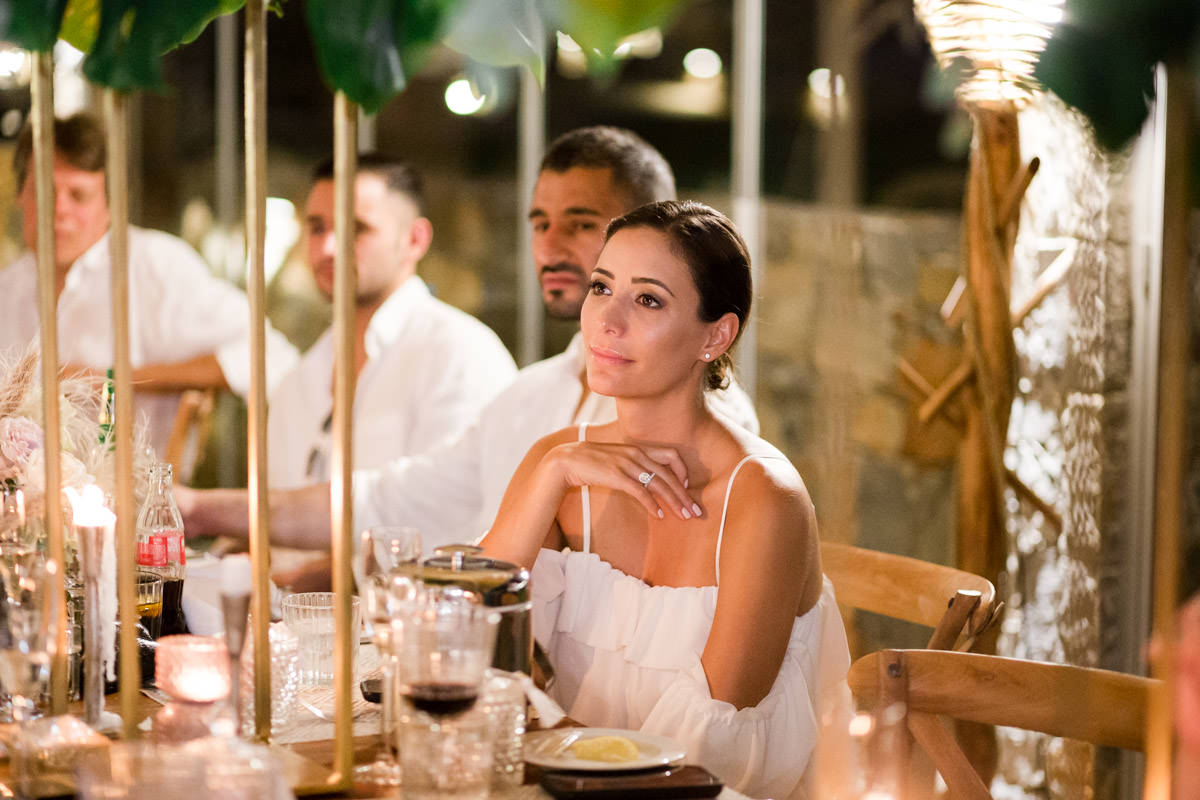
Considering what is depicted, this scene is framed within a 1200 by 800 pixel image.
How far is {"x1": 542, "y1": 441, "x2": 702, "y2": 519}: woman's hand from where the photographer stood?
1.91 m

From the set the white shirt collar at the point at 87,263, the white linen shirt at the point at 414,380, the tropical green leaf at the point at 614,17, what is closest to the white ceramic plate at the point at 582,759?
the tropical green leaf at the point at 614,17

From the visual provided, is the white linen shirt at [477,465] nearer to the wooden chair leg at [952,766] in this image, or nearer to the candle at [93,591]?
the wooden chair leg at [952,766]

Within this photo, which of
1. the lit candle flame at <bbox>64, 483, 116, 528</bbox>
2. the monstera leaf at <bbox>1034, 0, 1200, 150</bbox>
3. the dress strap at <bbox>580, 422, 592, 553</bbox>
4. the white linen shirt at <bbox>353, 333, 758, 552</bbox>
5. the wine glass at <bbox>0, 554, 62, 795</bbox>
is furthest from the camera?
the white linen shirt at <bbox>353, 333, 758, 552</bbox>

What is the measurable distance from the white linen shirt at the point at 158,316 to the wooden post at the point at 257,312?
265 cm

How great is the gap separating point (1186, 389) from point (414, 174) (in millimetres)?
3105

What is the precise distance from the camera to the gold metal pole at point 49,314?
1.27 meters

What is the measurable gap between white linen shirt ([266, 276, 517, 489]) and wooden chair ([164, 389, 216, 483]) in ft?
1.14

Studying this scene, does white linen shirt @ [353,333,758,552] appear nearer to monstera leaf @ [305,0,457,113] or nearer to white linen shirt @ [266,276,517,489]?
white linen shirt @ [266,276,517,489]

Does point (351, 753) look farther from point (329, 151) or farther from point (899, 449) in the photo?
point (329, 151)

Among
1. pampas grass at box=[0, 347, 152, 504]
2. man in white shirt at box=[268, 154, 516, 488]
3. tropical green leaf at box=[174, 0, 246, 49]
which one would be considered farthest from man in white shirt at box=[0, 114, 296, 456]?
tropical green leaf at box=[174, 0, 246, 49]

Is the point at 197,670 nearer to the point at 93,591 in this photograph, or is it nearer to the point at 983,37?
the point at 93,591

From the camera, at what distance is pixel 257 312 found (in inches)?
48.3

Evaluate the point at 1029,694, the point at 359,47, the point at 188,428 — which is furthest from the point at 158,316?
the point at 1029,694

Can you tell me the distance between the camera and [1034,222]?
9.91ft
